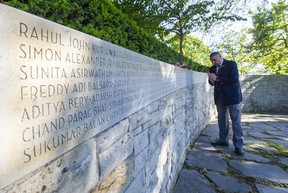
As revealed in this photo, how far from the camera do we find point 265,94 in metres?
11.3

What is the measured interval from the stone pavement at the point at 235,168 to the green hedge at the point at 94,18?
1850 mm

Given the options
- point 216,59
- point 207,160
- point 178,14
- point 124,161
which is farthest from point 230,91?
point 178,14

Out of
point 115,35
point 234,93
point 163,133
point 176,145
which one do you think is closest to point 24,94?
point 115,35

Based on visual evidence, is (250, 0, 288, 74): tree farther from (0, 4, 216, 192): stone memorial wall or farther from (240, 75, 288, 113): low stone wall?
(0, 4, 216, 192): stone memorial wall

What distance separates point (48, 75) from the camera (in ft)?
2.62

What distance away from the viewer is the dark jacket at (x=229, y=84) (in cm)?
409

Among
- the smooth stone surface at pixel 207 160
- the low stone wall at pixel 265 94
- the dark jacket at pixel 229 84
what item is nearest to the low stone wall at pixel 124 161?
the smooth stone surface at pixel 207 160

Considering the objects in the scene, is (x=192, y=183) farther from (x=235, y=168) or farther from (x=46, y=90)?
(x=46, y=90)

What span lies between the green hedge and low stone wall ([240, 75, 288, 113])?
31.2ft

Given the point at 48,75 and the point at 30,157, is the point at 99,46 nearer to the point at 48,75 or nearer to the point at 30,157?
the point at 48,75

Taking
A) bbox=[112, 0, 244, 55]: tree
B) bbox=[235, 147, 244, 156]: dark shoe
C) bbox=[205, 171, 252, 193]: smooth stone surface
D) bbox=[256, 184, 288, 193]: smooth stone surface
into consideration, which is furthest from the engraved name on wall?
bbox=[112, 0, 244, 55]: tree

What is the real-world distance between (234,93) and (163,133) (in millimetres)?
2181

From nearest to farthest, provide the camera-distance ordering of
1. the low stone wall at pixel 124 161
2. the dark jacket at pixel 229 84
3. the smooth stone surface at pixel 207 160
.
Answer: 1. the low stone wall at pixel 124 161
2. the smooth stone surface at pixel 207 160
3. the dark jacket at pixel 229 84

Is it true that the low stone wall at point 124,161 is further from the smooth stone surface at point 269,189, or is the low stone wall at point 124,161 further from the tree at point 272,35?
the tree at point 272,35
